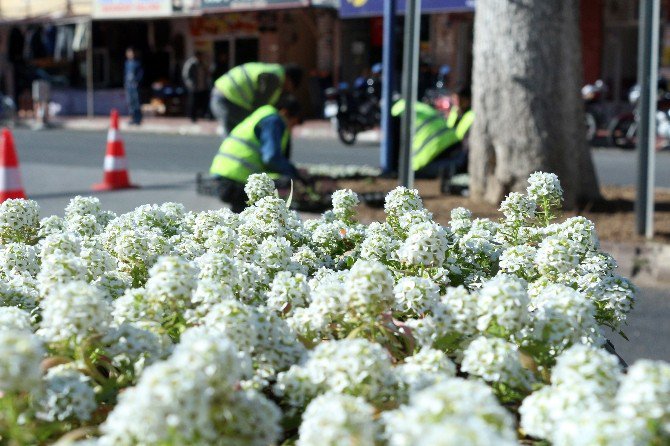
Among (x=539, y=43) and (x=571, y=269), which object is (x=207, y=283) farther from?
(x=539, y=43)

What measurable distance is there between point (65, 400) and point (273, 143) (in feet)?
24.4

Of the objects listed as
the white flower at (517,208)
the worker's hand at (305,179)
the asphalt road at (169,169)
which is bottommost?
the asphalt road at (169,169)

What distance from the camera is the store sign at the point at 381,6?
24312 millimetres

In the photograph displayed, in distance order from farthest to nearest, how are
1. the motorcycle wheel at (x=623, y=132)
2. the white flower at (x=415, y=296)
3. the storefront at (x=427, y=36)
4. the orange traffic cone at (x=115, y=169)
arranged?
the storefront at (x=427, y=36), the motorcycle wheel at (x=623, y=132), the orange traffic cone at (x=115, y=169), the white flower at (x=415, y=296)

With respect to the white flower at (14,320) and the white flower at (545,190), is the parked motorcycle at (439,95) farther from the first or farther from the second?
the white flower at (14,320)

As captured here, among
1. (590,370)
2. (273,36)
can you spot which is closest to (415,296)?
(590,370)

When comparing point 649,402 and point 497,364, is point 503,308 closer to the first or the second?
point 497,364

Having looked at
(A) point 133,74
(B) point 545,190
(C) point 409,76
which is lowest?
(B) point 545,190

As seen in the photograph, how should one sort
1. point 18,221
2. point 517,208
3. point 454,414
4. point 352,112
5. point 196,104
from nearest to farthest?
point 454,414
point 517,208
point 18,221
point 352,112
point 196,104

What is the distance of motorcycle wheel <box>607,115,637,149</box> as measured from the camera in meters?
19.5

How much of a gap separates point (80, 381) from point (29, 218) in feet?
5.24

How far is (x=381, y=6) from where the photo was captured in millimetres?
25516

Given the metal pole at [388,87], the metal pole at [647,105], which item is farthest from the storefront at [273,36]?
the metal pole at [647,105]

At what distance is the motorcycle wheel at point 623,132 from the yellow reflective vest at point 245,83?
32.7 ft
